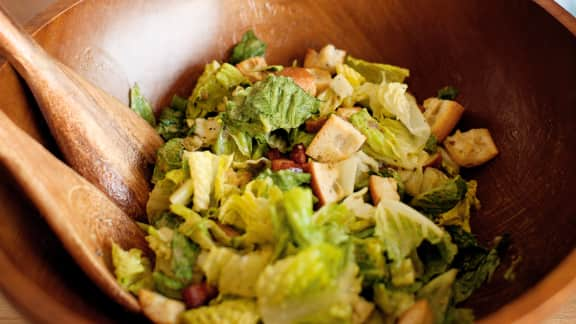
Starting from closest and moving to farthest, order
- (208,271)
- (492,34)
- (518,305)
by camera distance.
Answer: (518,305), (208,271), (492,34)

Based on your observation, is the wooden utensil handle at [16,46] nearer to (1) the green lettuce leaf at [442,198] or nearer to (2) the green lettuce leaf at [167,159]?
(2) the green lettuce leaf at [167,159]

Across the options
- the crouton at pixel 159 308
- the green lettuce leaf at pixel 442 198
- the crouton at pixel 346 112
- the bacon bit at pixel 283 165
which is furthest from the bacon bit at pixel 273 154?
the crouton at pixel 159 308

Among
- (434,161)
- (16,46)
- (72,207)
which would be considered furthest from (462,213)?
(16,46)

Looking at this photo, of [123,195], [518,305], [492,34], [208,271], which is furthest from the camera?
[492,34]

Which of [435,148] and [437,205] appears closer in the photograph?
[437,205]

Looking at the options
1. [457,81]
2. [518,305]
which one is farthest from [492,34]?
[518,305]

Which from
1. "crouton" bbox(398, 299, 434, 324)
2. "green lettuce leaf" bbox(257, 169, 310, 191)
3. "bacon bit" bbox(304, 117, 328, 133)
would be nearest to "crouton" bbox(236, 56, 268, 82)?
"bacon bit" bbox(304, 117, 328, 133)

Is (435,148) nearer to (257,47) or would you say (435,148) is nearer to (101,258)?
(257,47)
